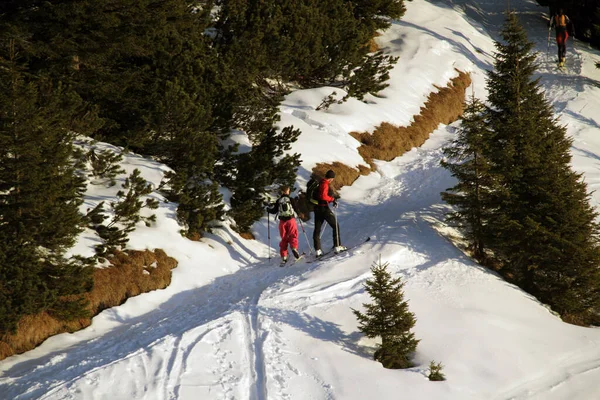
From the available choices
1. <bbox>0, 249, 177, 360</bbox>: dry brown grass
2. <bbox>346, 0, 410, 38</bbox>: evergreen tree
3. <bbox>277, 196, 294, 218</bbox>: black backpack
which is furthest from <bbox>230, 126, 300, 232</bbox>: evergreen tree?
<bbox>346, 0, 410, 38</bbox>: evergreen tree

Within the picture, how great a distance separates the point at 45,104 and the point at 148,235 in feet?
12.2

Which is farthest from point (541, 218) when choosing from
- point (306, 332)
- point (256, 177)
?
point (256, 177)

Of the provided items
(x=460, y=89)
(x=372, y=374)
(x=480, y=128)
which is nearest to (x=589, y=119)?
(x=460, y=89)

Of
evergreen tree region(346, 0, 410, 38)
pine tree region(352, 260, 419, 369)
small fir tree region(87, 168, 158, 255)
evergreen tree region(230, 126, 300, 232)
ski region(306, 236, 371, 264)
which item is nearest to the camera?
pine tree region(352, 260, 419, 369)

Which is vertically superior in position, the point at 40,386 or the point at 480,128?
the point at 480,128

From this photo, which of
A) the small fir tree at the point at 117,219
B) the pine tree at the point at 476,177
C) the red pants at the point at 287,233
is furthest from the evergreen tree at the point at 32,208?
the pine tree at the point at 476,177

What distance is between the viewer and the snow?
7.10 meters

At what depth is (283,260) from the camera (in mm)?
12250

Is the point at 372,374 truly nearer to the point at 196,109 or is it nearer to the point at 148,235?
the point at 148,235

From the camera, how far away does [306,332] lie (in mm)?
8500

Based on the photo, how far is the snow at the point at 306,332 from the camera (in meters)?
7.10

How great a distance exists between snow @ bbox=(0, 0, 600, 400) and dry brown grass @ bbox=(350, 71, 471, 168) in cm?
422

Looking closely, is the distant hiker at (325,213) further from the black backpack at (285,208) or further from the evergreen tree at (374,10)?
the evergreen tree at (374,10)

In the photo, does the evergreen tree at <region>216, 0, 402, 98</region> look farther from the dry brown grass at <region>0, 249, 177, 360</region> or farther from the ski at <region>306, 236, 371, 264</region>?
the dry brown grass at <region>0, 249, 177, 360</region>
